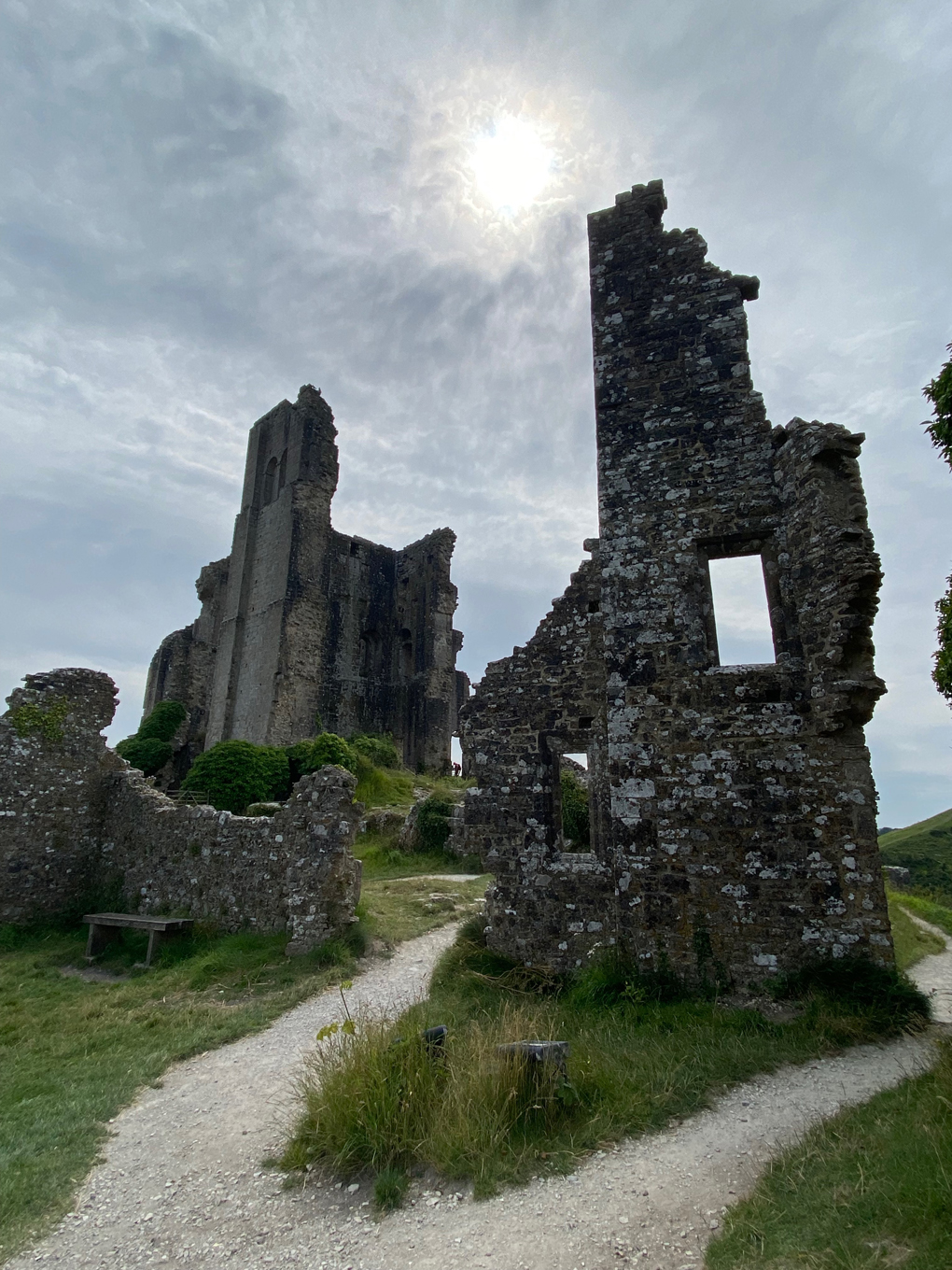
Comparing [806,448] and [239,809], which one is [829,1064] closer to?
[806,448]

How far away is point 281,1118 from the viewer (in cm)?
561

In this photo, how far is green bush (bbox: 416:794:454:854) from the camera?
18.1m

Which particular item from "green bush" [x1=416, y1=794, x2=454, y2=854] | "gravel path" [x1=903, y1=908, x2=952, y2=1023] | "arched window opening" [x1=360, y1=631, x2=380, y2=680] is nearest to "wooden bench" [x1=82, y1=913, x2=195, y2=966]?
"green bush" [x1=416, y1=794, x2=454, y2=854]

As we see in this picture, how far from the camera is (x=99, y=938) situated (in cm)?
1138

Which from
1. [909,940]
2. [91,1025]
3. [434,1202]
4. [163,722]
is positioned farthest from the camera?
[163,722]

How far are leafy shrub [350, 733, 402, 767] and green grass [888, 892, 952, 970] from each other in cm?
1773

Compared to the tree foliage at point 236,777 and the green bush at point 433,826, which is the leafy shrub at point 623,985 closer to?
the green bush at point 433,826

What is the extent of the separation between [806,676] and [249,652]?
2577 centimetres

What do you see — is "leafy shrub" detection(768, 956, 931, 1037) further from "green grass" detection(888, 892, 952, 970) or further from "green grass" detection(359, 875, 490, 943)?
"green grass" detection(359, 875, 490, 943)

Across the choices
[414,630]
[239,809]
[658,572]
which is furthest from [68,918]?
[414,630]

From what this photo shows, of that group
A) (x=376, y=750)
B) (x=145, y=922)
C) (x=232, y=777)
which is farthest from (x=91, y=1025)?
(x=376, y=750)

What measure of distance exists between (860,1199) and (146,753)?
27.8 meters

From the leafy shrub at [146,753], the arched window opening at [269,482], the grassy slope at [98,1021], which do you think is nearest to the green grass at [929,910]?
the grassy slope at [98,1021]

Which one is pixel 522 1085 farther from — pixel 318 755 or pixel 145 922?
pixel 318 755
